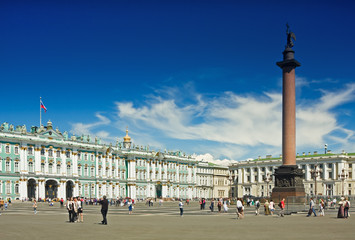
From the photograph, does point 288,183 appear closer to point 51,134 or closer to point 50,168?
point 50,168

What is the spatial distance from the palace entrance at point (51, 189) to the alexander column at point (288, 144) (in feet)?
168

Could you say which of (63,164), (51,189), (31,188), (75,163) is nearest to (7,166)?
(31,188)

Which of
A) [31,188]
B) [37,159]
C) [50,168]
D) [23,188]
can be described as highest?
[37,159]

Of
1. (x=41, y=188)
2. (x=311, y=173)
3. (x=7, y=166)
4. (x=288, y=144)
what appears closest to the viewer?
(x=288, y=144)

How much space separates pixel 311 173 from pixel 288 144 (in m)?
70.3

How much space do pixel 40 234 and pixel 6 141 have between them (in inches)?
2650

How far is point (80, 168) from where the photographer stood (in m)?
98.6

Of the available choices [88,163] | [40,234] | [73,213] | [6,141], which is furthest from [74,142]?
[40,234]

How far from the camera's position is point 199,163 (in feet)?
486

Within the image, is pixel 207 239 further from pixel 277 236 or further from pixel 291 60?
pixel 291 60

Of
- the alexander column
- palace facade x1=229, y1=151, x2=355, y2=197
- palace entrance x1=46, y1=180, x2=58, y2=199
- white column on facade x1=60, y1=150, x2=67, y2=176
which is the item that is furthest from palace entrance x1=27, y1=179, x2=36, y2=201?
palace facade x1=229, y1=151, x2=355, y2=197

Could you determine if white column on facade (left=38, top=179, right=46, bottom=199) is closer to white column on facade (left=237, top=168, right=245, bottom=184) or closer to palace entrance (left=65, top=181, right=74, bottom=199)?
palace entrance (left=65, top=181, right=74, bottom=199)

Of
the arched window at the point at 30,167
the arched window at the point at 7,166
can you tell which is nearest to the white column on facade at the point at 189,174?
the arched window at the point at 30,167

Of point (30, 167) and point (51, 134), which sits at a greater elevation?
point (51, 134)
